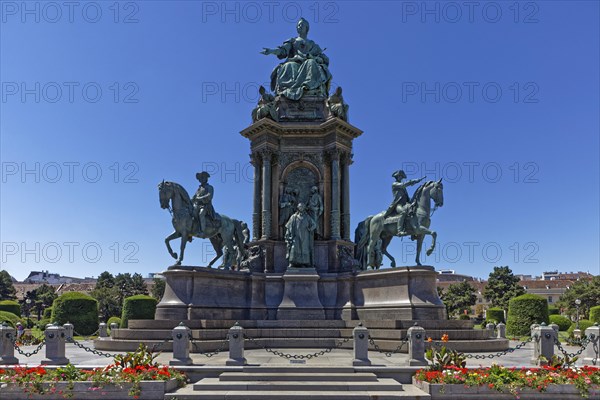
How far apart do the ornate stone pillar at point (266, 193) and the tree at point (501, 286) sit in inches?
2591

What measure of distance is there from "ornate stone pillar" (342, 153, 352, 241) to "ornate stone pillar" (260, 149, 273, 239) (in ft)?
12.7

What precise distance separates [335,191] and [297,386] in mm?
14959

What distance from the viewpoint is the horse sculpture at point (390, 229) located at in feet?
79.4

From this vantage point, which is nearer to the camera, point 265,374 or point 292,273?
point 265,374

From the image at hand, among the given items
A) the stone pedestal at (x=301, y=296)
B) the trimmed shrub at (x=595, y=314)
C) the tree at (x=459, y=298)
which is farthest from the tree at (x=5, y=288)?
the trimmed shrub at (x=595, y=314)

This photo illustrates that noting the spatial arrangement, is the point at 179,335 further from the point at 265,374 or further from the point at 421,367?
the point at 421,367

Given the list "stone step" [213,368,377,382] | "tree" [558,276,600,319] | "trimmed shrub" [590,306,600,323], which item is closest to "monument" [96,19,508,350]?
"stone step" [213,368,377,382]

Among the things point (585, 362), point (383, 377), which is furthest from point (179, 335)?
point (585, 362)

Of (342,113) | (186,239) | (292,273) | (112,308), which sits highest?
(342,113)

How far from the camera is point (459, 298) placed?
85.9 meters

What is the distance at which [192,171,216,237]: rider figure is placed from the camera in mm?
25341

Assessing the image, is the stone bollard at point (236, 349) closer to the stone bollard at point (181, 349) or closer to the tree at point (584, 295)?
the stone bollard at point (181, 349)

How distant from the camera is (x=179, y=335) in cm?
1587

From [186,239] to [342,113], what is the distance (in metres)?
A: 10.3
